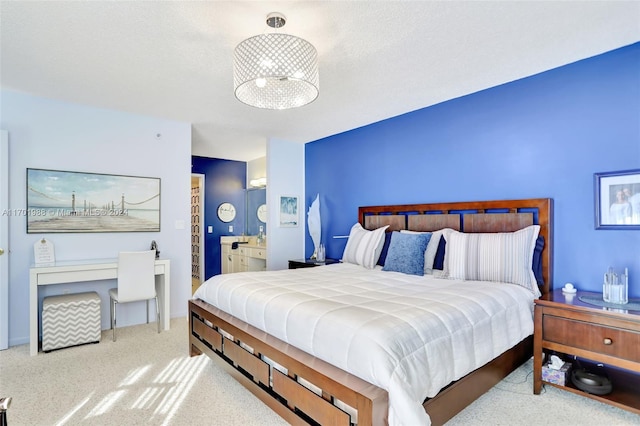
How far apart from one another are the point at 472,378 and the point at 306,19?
2.40 metres

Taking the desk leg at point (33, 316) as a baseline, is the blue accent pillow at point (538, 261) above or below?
above

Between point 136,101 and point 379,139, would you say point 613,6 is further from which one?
point 136,101

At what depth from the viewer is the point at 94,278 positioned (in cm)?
344

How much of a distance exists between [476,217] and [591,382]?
1539mm

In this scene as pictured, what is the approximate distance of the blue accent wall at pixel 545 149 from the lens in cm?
250

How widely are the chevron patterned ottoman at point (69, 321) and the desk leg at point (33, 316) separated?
0.20 ft

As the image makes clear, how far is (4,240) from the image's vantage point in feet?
10.6

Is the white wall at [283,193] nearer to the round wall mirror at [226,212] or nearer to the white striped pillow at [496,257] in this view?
the round wall mirror at [226,212]

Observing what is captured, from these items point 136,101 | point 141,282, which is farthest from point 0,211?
point 136,101

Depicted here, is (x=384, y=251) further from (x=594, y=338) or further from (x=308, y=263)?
(x=594, y=338)

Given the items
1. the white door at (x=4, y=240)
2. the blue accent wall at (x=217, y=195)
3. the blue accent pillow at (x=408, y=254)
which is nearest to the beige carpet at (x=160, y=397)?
the white door at (x=4, y=240)

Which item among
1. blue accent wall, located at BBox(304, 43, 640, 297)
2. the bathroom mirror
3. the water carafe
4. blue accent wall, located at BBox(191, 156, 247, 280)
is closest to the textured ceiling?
blue accent wall, located at BBox(304, 43, 640, 297)

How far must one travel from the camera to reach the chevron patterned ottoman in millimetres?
3172

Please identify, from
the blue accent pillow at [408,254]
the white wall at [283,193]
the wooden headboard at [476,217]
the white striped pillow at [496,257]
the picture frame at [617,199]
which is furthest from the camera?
the white wall at [283,193]
